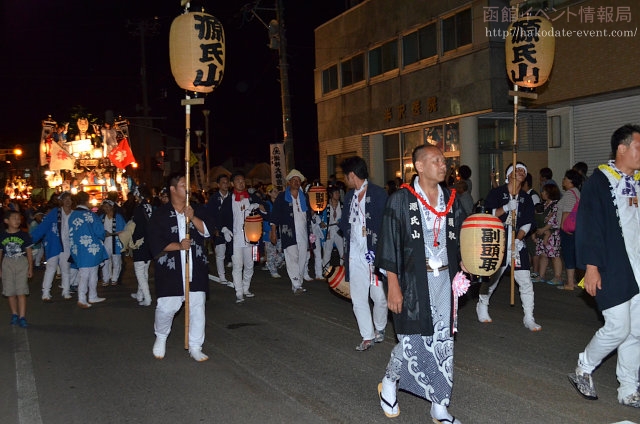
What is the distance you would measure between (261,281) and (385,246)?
349 inches

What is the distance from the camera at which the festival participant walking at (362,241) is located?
7145 mm

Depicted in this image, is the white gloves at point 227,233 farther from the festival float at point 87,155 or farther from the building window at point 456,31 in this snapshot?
the festival float at point 87,155

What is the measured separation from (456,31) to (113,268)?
507 inches

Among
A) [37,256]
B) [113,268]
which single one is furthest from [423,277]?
[37,256]

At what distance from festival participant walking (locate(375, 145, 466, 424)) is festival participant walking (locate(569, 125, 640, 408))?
3.76 ft

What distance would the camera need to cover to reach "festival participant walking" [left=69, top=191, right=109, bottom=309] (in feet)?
36.6

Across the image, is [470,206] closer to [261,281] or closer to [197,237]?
[261,281]

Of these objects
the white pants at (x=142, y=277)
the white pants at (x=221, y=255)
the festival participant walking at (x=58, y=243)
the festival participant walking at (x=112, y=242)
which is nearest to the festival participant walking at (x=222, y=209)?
the white pants at (x=221, y=255)

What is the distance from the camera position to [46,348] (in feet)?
26.7

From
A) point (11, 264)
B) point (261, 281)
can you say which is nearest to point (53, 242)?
point (11, 264)

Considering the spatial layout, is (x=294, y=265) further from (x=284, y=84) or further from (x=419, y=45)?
(x=419, y=45)

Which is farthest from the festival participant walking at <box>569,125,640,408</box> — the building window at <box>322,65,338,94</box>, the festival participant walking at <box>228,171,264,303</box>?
the building window at <box>322,65,338,94</box>

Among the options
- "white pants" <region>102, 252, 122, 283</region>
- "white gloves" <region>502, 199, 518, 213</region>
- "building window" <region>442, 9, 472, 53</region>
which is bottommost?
"white pants" <region>102, 252, 122, 283</region>

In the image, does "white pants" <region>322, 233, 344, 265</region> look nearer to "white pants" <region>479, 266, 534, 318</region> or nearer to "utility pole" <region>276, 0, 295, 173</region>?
"white pants" <region>479, 266, 534, 318</region>
